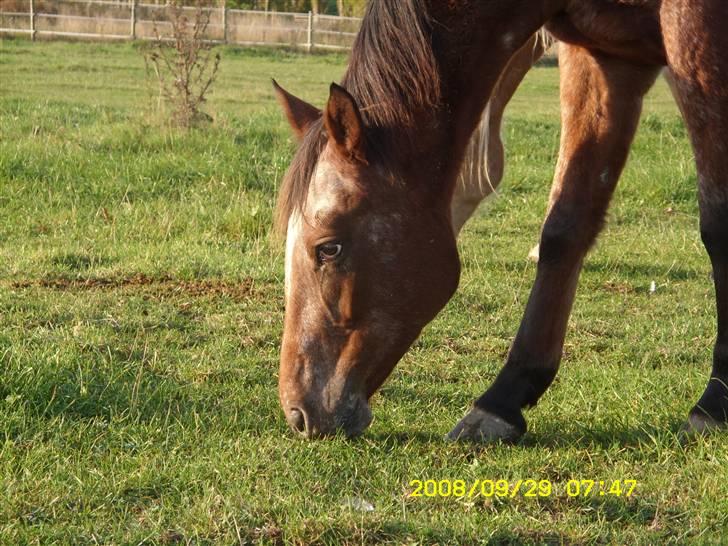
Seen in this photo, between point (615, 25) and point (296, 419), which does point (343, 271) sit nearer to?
point (296, 419)

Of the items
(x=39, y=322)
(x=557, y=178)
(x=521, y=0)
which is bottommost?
(x=39, y=322)

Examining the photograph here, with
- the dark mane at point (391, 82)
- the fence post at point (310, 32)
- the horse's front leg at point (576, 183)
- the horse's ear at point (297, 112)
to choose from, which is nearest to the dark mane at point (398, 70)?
the dark mane at point (391, 82)

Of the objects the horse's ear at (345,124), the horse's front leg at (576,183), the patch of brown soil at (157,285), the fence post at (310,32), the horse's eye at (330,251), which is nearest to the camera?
the horse's ear at (345,124)

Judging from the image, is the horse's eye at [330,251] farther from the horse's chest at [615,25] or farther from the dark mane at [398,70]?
the horse's chest at [615,25]

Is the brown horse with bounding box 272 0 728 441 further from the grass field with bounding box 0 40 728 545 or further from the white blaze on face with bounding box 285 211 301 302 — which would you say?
the grass field with bounding box 0 40 728 545

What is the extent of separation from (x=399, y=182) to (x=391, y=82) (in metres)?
0.31

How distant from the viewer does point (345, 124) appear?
3297 millimetres

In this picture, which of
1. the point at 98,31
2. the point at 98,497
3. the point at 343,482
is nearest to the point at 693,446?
the point at 343,482

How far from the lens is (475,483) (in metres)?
3.14

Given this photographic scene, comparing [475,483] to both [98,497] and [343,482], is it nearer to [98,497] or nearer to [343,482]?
[343,482]

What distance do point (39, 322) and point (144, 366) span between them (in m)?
0.81

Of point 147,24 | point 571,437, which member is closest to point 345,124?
point 571,437

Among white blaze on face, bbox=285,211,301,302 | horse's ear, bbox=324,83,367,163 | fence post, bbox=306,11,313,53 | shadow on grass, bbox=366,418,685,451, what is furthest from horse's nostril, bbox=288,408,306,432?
fence post, bbox=306,11,313,53
